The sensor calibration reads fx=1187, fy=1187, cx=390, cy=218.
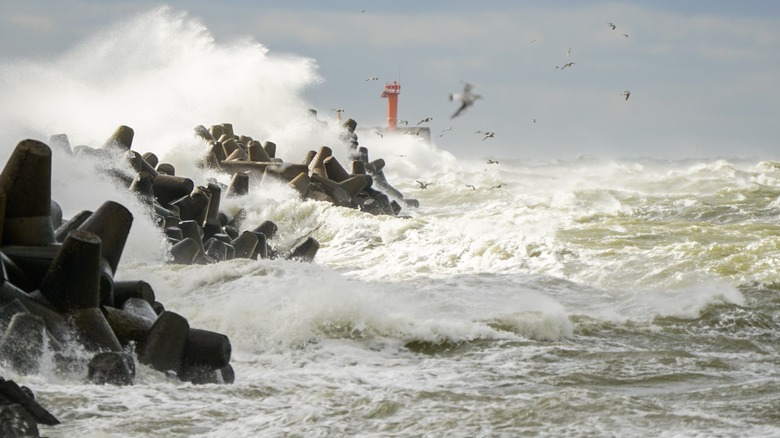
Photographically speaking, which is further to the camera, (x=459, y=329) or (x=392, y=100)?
(x=392, y=100)

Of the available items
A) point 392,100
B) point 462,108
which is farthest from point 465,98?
point 392,100

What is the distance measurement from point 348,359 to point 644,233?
30.7ft

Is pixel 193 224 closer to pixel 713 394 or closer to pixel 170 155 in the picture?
pixel 713 394

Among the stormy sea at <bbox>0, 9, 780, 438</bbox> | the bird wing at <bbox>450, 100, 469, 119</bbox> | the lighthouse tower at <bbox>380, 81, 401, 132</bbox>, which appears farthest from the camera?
the lighthouse tower at <bbox>380, 81, 401, 132</bbox>

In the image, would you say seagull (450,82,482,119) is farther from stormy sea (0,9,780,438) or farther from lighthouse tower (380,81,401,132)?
lighthouse tower (380,81,401,132)

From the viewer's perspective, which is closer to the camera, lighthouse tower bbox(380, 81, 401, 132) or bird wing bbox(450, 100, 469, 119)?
bird wing bbox(450, 100, 469, 119)

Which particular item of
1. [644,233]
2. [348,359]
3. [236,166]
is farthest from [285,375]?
[236,166]

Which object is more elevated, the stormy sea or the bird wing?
the bird wing

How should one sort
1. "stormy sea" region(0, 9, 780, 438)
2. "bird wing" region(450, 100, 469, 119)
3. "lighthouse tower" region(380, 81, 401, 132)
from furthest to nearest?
"lighthouse tower" region(380, 81, 401, 132) < "bird wing" region(450, 100, 469, 119) < "stormy sea" region(0, 9, 780, 438)

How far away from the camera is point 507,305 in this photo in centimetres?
1167

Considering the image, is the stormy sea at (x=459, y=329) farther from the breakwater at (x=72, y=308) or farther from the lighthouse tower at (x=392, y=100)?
the lighthouse tower at (x=392, y=100)

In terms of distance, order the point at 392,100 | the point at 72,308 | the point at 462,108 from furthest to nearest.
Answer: the point at 392,100 → the point at 462,108 → the point at 72,308

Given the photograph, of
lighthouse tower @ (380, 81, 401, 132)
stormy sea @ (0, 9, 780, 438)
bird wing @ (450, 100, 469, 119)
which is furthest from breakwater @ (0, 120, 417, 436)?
lighthouse tower @ (380, 81, 401, 132)

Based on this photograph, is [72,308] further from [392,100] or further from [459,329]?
[392,100]
